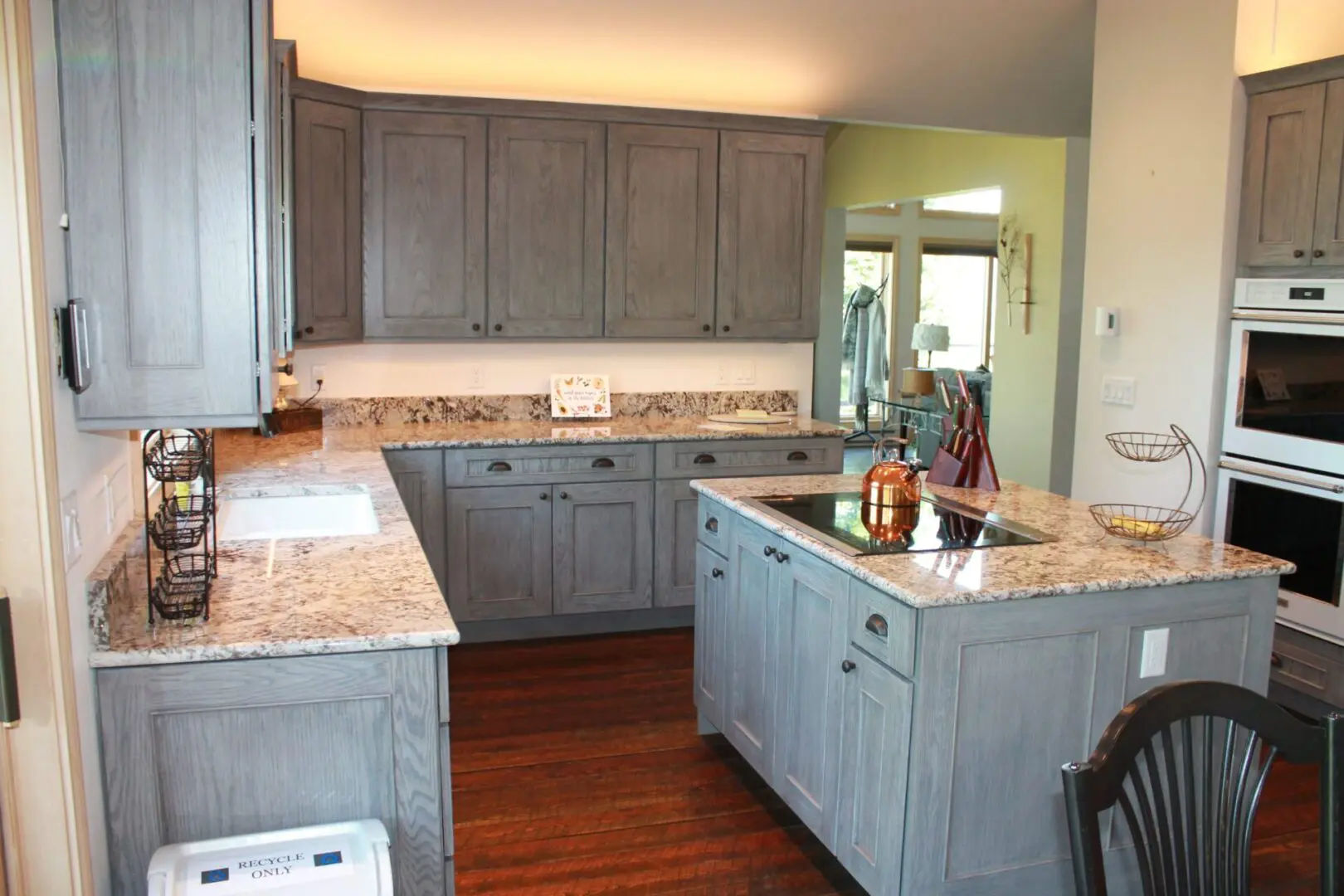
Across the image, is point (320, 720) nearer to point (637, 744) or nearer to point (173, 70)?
point (173, 70)

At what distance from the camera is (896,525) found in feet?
8.89

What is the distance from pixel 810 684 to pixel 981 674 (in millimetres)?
511

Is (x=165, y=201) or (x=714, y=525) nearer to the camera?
(x=165, y=201)

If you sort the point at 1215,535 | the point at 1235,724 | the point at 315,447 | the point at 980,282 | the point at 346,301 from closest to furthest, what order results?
the point at 1235,724
the point at 1215,535
the point at 315,447
the point at 346,301
the point at 980,282

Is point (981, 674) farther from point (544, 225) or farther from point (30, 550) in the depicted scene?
point (544, 225)

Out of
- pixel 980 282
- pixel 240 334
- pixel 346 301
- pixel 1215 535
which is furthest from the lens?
pixel 980 282

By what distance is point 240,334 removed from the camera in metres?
1.81

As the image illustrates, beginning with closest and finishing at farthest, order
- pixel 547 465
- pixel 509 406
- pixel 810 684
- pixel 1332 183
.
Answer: pixel 810 684 → pixel 1332 183 → pixel 547 465 → pixel 509 406

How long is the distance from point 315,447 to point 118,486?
6.37 feet

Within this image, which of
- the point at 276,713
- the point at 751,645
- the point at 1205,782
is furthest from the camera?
the point at 751,645

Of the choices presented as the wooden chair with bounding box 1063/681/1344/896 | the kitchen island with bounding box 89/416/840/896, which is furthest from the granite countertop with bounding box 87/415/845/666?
the wooden chair with bounding box 1063/681/1344/896

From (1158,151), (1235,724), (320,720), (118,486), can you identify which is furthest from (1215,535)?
(118,486)

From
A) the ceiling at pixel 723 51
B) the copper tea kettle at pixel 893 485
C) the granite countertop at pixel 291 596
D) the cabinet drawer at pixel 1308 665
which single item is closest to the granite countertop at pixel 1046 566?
the copper tea kettle at pixel 893 485

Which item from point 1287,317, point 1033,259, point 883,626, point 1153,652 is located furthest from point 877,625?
point 1033,259
